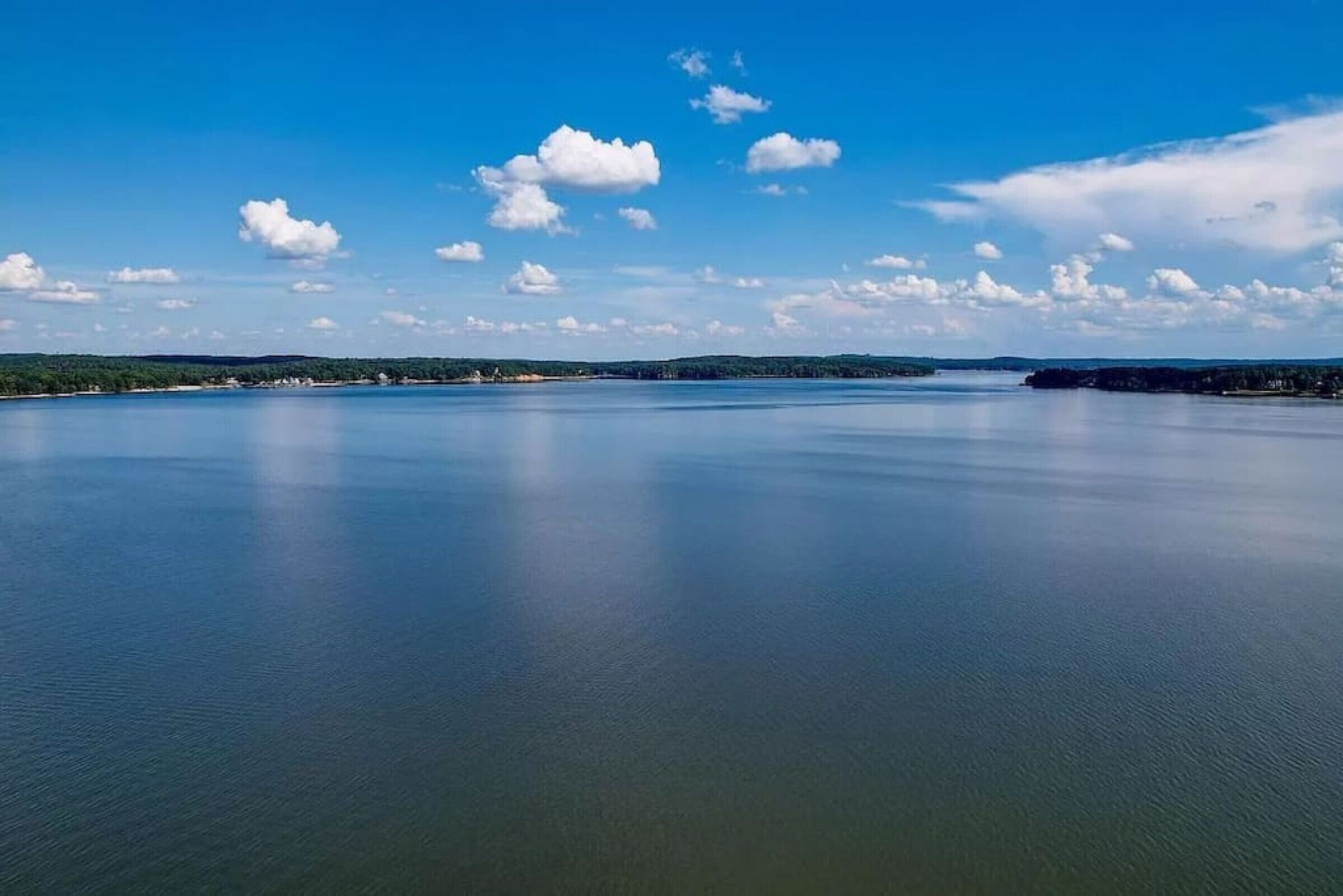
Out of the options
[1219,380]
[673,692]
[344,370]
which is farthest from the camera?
[344,370]

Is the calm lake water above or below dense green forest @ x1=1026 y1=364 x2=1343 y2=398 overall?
below

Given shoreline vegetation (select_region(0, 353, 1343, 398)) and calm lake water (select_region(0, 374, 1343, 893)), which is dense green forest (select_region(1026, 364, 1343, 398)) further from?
calm lake water (select_region(0, 374, 1343, 893))

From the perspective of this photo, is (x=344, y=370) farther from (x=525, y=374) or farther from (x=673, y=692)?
(x=673, y=692)

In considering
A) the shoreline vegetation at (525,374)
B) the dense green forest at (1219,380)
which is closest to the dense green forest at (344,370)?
the shoreline vegetation at (525,374)

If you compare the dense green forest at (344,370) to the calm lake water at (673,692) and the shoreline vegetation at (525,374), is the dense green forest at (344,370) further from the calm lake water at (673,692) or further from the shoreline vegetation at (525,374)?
the calm lake water at (673,692)

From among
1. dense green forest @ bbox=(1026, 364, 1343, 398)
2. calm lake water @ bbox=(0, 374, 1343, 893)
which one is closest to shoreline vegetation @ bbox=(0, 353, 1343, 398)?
dense green forest @ bbox=(1026, 364, 1343, 398)

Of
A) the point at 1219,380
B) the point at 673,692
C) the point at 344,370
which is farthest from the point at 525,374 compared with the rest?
the point at 673,692

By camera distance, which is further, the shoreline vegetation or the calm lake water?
the shoreline vegetation
